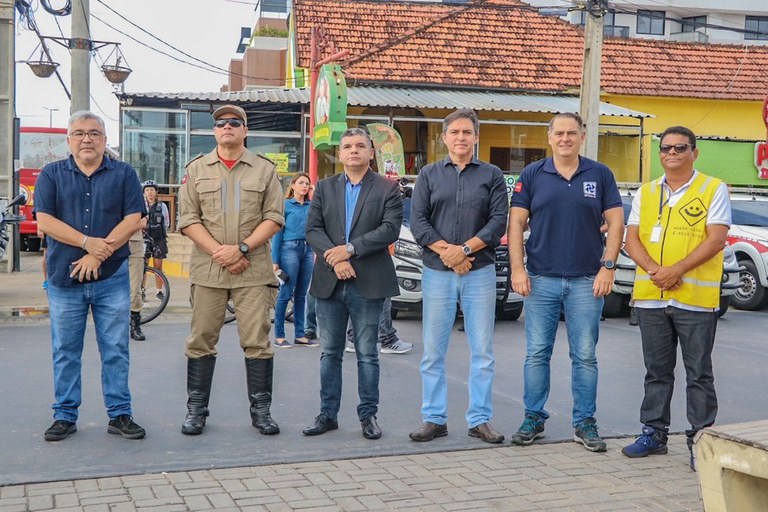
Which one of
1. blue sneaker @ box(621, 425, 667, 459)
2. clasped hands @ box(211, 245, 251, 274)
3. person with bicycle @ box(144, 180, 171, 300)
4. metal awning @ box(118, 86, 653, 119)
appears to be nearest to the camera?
blue sneaker @ box(621, 425, 667, 459)

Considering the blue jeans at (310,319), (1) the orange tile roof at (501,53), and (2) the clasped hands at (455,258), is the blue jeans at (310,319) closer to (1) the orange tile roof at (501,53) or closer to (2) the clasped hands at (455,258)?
(2) the clasped hands at (455,258)

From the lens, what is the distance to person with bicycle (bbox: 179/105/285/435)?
5.93m

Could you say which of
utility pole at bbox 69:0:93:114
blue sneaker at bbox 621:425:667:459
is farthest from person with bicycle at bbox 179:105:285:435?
utility pole at bbox 69:0:93:114

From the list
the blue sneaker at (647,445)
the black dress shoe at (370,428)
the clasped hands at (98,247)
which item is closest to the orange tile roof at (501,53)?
the clasped hands at (98,247)

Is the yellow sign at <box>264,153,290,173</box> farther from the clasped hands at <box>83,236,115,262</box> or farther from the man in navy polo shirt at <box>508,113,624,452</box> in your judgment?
the man in navy polo shirt at <box>508,113,624,452</box>

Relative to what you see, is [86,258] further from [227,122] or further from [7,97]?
[7,97]

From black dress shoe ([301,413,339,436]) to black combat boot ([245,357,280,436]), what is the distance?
0.21 m

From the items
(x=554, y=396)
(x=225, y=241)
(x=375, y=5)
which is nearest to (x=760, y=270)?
(x=554, y=396)

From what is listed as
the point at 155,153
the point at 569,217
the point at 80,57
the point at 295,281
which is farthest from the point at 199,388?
the point at 155,153

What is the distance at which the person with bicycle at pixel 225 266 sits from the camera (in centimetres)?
593

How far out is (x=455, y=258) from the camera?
5750mm

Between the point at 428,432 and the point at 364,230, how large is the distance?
53.4 inches

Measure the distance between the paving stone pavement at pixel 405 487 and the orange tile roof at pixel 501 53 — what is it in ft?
56.0

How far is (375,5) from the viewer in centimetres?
2508
